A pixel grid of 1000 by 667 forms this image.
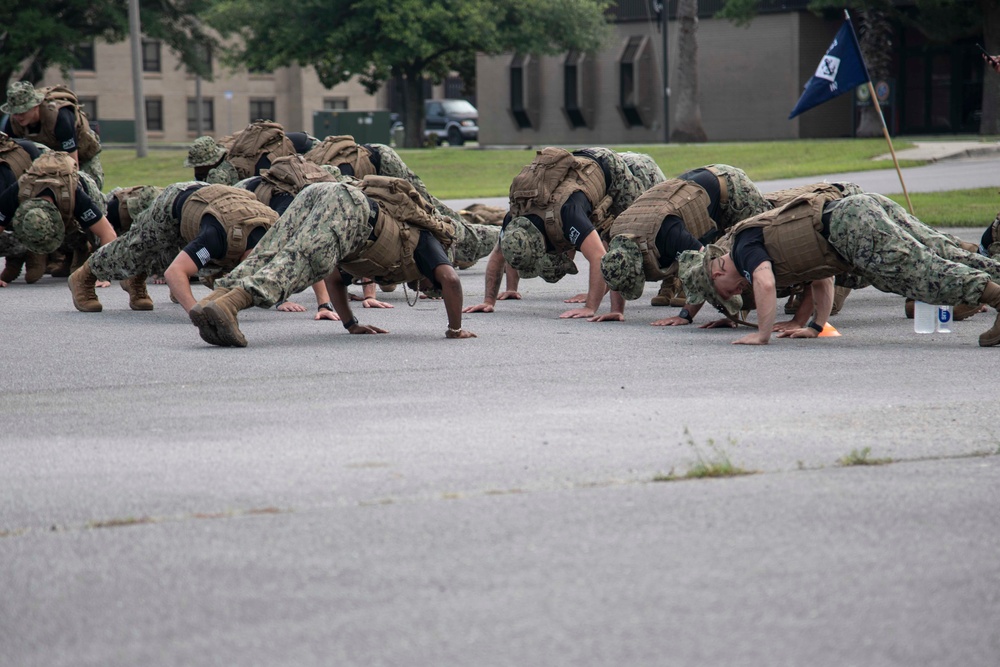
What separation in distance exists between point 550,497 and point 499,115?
59916 mm

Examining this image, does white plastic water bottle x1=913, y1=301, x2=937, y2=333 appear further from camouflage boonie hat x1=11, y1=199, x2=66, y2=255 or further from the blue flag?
camouflage boonie hat x1=11, y1=199, x2=66, y2=255

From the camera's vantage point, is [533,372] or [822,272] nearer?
[533,372]

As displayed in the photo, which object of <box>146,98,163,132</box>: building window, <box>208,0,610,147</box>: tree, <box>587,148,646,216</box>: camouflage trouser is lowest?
<box>587,148,646,216</box>: camouflage trouser

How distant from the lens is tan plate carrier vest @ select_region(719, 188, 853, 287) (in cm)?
946

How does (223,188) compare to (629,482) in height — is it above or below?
above

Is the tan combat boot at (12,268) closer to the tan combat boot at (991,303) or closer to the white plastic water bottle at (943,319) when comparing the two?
the white plastic water bottle at (943,319)

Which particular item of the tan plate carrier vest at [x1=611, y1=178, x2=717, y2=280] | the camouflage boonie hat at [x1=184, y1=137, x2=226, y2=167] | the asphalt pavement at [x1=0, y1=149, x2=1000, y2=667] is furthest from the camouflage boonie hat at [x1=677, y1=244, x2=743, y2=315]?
the camouflage boonie hat at [x1=184, y1=137, x2=226, y2=167]

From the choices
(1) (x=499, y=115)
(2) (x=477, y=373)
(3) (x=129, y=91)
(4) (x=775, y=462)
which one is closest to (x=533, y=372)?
(2) (x=477, y=373)

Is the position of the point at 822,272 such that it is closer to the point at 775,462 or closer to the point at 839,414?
the point at 839,414

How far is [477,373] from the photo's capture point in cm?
833

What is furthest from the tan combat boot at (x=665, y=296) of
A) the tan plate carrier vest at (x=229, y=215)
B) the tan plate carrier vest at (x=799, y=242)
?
the tan plate carrier vest at (x=229, y=215)

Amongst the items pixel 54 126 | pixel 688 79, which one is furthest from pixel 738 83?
pixel 54 126

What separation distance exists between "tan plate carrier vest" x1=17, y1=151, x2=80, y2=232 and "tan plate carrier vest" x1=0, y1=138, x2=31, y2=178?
513 millimetres

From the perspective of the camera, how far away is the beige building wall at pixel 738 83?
5294cm
